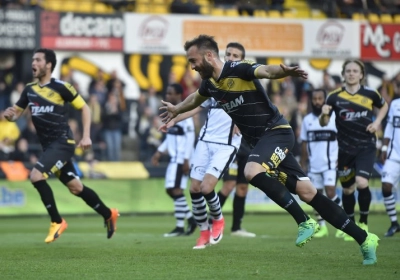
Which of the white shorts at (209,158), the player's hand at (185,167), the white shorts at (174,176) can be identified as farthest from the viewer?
the player's hand at (185,167)

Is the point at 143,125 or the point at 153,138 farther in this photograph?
the point at 143,125

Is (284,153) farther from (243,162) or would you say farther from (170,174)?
(170,174)

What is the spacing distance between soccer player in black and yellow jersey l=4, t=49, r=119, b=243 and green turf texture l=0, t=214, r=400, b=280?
2.69 ft

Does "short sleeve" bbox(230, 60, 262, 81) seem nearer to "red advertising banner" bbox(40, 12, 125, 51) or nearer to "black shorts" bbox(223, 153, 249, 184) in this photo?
"black shorts" bbox(223, 153, 249, 184)

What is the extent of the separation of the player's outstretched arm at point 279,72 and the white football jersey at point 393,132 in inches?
258

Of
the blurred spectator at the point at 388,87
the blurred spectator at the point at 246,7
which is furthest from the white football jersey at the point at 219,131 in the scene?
the blurred spectator at the point at 246,7

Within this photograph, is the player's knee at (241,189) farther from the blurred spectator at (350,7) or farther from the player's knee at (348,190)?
the blurred spectator at (350,7)

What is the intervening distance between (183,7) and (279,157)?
19.8 m

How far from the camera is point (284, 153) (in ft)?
32.6

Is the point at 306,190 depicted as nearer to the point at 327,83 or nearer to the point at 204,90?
the point at 204,90

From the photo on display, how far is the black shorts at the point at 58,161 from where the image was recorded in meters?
13.2

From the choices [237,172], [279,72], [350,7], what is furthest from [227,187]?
[350,7]

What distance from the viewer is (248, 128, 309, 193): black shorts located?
9.77 meters

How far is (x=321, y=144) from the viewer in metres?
16.2
